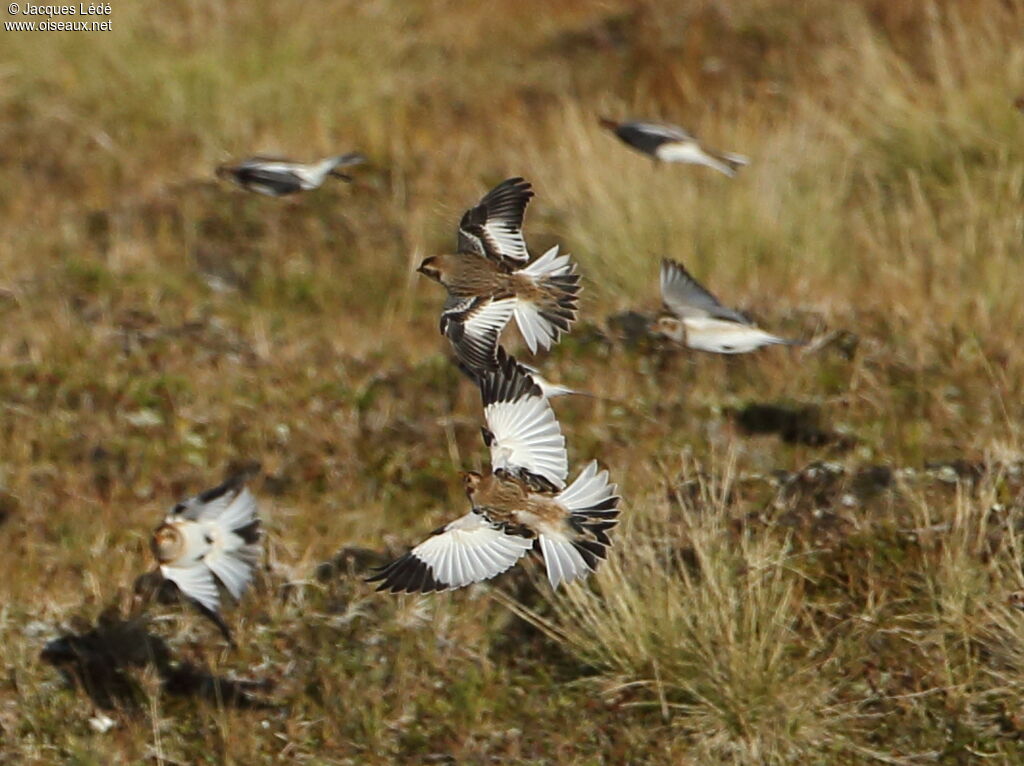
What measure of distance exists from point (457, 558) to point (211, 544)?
1.16 metres

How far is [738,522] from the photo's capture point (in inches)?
236

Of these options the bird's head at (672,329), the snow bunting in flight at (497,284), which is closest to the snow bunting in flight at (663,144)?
the bird's head at (672,329)

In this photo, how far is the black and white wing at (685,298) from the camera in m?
6.00

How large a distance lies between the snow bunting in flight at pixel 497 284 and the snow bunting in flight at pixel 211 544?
3.47 ft

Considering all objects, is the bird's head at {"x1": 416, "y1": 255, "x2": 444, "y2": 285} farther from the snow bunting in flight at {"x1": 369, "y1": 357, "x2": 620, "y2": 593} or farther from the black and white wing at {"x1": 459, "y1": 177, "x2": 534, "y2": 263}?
the snow bunting in flight at {"x1": 369, "y1": 357, "x2": 620, "y2": 593}

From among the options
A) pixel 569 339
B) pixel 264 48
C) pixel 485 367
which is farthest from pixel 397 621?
pixel 264 48

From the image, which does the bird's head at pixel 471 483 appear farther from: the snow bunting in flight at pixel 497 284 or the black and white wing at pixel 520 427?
the snow bunting in flight at pixel 497 284

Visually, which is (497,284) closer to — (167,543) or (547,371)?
(167,543)

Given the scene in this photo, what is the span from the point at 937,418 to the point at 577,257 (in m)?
2.33

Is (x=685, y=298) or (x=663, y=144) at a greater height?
(x=663, y=144)

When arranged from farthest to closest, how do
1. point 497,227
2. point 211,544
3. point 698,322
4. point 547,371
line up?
1. point 547,371
2. point 698,322
3. point 211,544
4. point 497,227

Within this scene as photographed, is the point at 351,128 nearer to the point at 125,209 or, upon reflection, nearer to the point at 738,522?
the point at 125,209

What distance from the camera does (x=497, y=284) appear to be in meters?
5.20

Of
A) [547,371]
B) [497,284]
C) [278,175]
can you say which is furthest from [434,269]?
[547,371]
